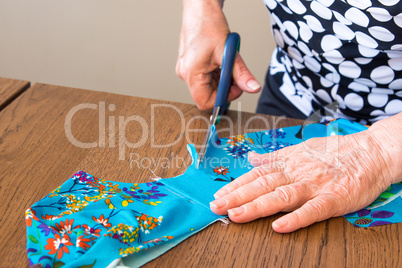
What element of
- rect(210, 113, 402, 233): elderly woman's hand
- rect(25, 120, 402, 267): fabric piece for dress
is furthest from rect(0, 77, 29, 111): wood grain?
rect(210, 113, 402, 233): elderly woman's hand

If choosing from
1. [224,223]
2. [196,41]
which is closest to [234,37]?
[196,41]

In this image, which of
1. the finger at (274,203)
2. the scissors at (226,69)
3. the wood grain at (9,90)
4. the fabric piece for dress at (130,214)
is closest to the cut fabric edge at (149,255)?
the fabric piece for dress at (130,214)

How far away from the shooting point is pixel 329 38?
99 cm

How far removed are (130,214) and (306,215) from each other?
288 mm

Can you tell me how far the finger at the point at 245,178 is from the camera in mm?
757

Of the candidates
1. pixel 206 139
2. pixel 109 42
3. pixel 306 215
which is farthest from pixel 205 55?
pixel 109 42

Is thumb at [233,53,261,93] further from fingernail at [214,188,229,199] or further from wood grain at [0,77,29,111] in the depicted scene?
wood grain at [0,77,29,111]

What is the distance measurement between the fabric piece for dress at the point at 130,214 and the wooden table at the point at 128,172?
0.02 m

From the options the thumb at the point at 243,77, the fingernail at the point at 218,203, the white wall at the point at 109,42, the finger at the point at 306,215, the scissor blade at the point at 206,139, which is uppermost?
the thumb at the point at 243,77

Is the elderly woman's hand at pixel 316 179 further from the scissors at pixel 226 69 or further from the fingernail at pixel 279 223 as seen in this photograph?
the scissors at pixel 226 69

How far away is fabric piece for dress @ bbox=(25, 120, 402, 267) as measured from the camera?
0.61 m

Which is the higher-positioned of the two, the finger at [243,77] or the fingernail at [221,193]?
the finger at [243,77]

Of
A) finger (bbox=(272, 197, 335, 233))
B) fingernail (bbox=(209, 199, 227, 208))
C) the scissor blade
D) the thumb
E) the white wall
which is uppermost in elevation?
the thumb

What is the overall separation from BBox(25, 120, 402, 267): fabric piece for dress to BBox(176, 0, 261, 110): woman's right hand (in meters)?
0.20
